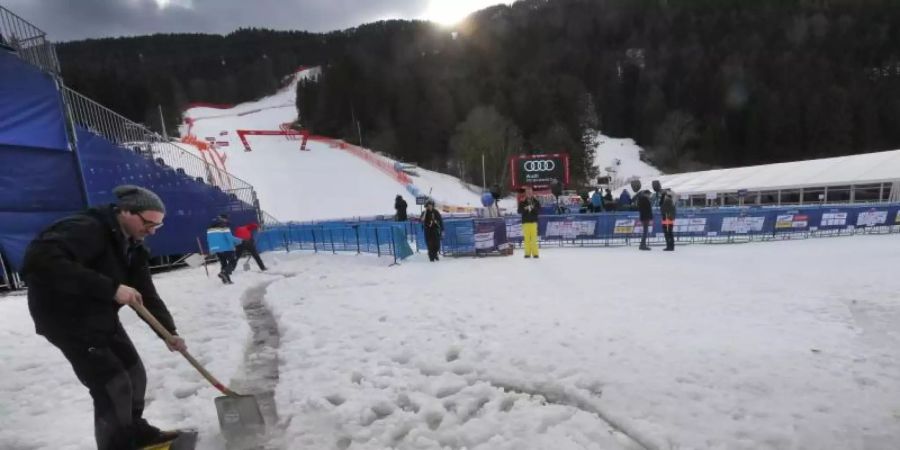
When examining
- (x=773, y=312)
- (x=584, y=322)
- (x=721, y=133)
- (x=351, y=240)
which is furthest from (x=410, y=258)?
(x=721, y=133)

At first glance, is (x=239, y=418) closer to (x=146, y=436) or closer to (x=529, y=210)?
Result: (x=146, y=436)

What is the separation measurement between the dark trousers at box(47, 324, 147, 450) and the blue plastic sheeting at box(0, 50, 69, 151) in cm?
1227

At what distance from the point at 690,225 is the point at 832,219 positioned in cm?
468

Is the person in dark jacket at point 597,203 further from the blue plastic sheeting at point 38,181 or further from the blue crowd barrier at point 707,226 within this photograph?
the blue plastic sheeting at point 38,181

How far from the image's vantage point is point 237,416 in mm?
3412

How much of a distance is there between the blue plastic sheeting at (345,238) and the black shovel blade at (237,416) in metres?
8.60

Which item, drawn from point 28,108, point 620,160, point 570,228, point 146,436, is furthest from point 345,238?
point 620,160

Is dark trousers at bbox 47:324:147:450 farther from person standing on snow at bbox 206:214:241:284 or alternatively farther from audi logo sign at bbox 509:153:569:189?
audi logo sign at bbox 509:153:569:189

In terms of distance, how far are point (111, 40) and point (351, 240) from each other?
161164 mm

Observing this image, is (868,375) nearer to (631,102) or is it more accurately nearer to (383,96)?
(383,96)

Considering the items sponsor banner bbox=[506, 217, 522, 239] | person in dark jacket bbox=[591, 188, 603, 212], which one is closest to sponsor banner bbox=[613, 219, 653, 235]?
person in dark jacket bbox=[591, 188, 603, 212]

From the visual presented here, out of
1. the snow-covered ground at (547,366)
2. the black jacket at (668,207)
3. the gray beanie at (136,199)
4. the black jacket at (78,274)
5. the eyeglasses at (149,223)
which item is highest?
the gray beanie at (136,199)

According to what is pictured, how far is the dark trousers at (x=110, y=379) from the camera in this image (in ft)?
8.77

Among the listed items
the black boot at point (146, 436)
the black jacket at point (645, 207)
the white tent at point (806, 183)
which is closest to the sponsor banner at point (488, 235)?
the black jacket at point (645, 207)
